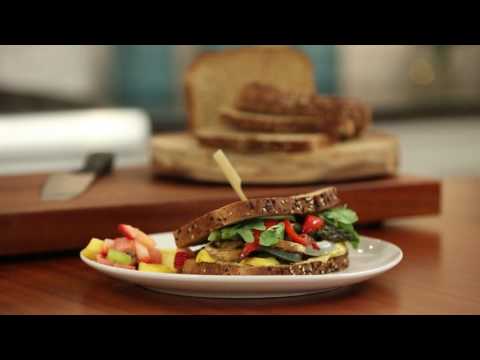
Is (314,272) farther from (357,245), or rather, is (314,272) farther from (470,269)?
(470,269)

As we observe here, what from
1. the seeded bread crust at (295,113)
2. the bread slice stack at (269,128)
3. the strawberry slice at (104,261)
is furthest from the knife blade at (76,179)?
the strawberry slice at (104,261)

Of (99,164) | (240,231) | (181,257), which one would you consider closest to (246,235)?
(240,231)

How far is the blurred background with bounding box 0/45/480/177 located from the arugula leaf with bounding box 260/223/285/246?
8.73ft

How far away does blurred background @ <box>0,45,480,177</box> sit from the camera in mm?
4051

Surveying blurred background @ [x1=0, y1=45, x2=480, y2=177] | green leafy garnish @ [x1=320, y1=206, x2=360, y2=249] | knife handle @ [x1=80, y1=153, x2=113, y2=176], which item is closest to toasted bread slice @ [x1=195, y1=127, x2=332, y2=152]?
knife handle @ [x1=80, y1=153, x2=113, y2=176]

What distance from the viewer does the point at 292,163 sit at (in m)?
1.97

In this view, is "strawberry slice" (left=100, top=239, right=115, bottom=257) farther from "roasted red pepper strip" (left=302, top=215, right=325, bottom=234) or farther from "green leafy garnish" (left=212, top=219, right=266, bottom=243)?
"roasted red pepper strip" (left=302, top=215, right=325, bottom=234)

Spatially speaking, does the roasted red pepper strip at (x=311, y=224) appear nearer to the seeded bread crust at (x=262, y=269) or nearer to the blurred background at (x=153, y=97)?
the seeded bread crust at (x=262, y=269)

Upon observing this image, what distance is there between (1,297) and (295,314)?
16.3 inches

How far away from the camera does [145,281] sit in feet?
4.15

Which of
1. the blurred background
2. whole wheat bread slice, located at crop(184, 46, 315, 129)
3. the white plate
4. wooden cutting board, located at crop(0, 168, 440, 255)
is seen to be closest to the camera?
the white plate

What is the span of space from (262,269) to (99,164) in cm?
91

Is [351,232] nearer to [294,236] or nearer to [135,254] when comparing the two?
[294,236]
